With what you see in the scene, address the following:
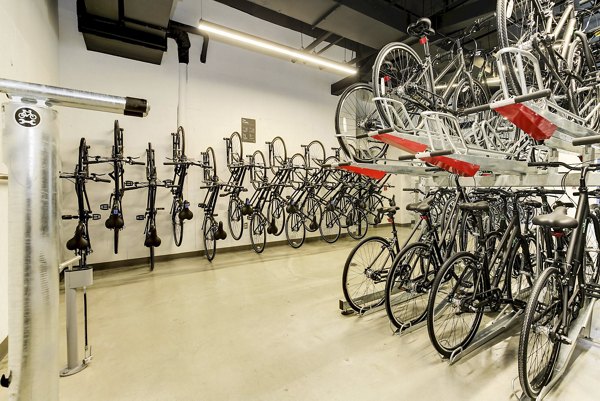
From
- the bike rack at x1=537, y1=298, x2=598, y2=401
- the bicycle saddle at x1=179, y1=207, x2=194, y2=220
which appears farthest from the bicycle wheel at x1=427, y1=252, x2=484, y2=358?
the bicycle saddle at x1=179, y1=207, x2=194, y2=220

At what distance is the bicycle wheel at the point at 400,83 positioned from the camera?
2.37m

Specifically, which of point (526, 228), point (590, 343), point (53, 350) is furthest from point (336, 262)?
point (53, 350)

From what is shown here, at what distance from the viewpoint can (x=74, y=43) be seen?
13.0 feet

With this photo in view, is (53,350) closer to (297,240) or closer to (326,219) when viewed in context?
(297,240)

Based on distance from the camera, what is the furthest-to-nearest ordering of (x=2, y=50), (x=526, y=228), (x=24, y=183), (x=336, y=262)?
(x=336, y=262) < (x=526, y=228) < (x=2, y=50) < (x=24, y=183)

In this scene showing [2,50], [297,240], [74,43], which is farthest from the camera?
[297,240]

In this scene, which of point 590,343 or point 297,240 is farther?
point 297,240

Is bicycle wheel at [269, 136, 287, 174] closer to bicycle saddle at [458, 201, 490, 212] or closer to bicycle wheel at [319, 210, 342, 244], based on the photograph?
bicycle wheel at [319, 210, 342, 244]

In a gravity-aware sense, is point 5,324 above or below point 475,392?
above

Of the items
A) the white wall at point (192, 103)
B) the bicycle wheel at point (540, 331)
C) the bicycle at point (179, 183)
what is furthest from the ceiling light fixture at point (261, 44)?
the bicycle wheel at point (540, 331)

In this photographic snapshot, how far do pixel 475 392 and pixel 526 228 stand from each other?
4.94ft

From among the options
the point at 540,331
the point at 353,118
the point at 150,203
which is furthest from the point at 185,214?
the point at 540,331

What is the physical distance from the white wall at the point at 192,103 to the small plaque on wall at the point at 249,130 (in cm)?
10

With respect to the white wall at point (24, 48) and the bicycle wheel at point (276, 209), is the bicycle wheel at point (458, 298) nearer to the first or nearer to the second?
the white wall at point (24, 48)
